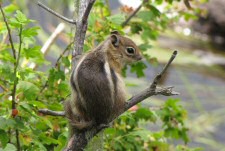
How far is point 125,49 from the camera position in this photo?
1817 mm

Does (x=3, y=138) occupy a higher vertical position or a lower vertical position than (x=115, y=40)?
lower

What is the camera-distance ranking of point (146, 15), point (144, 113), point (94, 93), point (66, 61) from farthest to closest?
point (146, 15) < point (144, 113) < point (66, 61) < point (94, 93)

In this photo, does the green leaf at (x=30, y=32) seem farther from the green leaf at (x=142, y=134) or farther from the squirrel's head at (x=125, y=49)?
the green leaf at (x=142, y=134)

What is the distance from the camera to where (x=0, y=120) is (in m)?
1.31

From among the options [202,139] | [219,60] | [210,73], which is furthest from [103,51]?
[219,60]

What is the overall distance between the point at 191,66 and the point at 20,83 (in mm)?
5230

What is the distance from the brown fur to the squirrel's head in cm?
16

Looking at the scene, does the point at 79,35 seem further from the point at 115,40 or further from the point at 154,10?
the point at 154,10

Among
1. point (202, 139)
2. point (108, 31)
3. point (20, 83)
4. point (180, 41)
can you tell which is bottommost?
point (202, 139)

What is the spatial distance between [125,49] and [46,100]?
35 cm

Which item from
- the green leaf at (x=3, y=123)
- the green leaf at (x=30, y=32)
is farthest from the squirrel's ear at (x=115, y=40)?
the green leaf at (x=3, y=123)

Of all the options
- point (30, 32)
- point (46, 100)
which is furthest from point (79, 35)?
point (46, 100)

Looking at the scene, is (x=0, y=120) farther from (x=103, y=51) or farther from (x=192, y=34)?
(x=192, y=34)

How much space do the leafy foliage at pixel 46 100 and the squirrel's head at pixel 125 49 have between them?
5 cm
